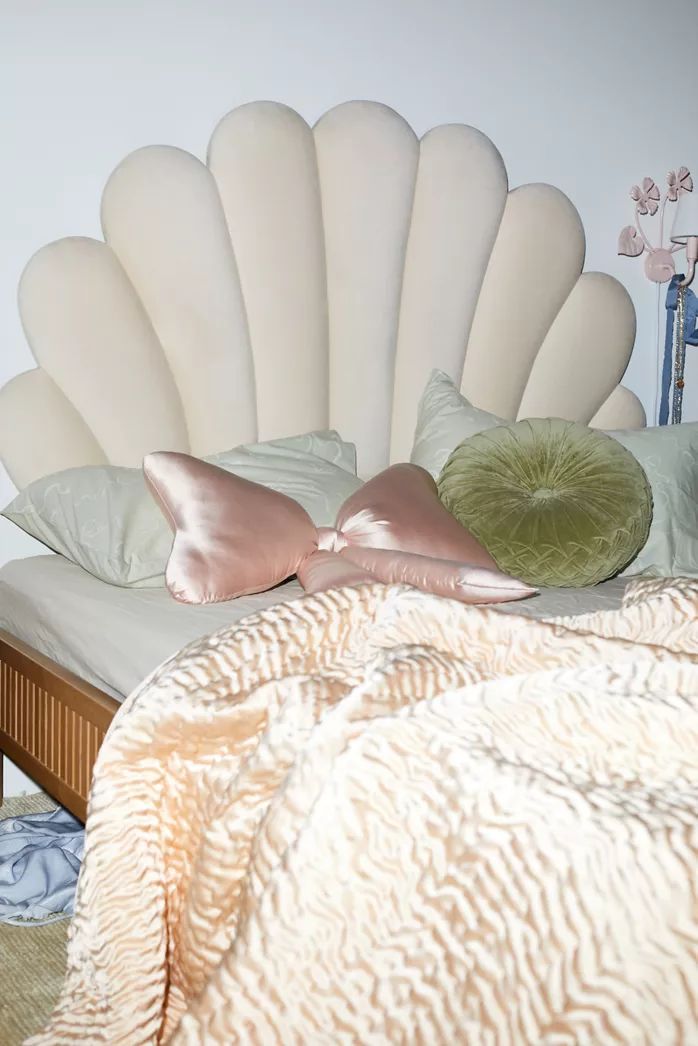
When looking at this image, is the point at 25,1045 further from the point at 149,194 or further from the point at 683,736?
the point at 149,194

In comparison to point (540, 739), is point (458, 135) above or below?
above

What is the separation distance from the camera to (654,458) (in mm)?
2242

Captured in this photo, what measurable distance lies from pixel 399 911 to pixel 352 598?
0.46 m

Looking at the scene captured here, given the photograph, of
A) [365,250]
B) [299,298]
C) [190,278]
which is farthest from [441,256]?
[190,278]

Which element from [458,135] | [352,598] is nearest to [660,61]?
[458,135]

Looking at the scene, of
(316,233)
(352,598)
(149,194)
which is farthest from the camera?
(316,233)

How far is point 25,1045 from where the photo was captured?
1053 mm

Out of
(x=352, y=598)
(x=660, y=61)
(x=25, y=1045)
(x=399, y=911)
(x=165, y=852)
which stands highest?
(x=660, y=61)

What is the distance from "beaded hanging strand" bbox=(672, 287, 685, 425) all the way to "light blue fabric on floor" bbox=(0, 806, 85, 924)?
6.67 ft

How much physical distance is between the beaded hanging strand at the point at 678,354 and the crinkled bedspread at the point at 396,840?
1.94 meters

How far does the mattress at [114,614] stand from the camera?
5.24 ft

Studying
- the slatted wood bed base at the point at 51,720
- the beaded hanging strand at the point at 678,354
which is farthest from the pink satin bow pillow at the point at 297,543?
the beaded hanging strand at the point at 678,354

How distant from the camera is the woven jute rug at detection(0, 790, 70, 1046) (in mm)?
1445

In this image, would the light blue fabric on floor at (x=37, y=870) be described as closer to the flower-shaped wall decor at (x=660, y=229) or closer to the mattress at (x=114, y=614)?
the mattress at (x=114, y=614)
